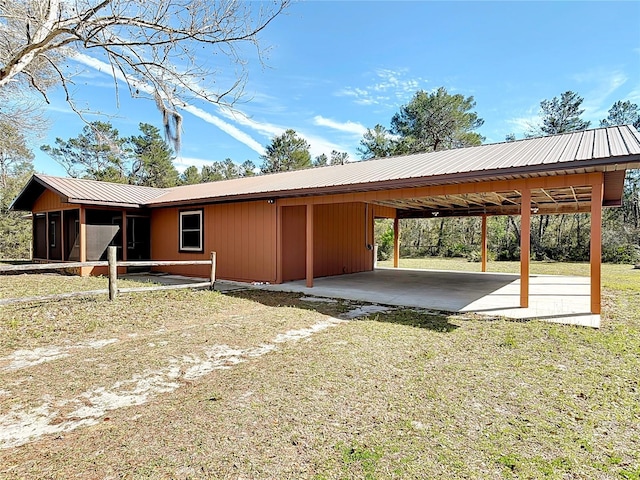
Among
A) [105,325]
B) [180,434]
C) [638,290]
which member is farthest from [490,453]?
[638,290]

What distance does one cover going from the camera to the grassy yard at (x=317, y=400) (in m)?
2.16

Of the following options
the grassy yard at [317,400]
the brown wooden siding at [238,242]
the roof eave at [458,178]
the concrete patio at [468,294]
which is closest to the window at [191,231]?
the brown wooden siding at [238,242]

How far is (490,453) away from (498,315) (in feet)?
14.0

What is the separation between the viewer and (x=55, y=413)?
277 cm

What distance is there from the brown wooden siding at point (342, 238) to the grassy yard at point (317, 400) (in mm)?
5813

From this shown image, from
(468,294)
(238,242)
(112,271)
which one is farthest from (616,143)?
(112,271)

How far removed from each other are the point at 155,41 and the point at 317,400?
5.52m

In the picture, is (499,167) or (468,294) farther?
(468,294)

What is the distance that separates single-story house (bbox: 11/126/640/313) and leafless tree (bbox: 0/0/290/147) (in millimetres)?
3405

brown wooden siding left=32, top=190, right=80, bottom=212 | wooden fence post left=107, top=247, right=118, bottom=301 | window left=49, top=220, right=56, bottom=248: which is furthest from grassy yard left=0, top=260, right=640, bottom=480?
window left=49, top=220, right=56, bottom=248

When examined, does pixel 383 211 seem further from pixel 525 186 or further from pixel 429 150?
pixel 429 150

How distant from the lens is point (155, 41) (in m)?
5.57

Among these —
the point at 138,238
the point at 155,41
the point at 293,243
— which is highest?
the point at 155,41

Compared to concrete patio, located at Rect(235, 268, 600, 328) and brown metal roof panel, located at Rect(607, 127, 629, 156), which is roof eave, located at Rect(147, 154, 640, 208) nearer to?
brown metal roof panel, located at Rect(607, 127, 629, 156)
